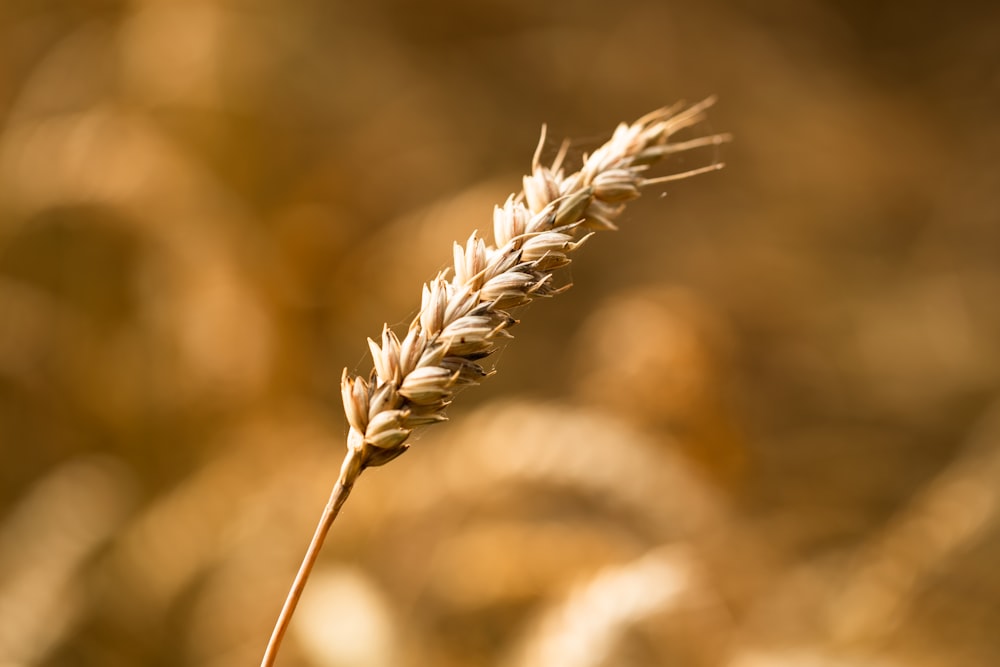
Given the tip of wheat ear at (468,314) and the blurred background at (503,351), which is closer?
the tip of wheat ear at (468,314)

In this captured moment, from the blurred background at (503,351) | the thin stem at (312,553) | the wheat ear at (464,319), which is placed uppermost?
the blurred background at (503,351)

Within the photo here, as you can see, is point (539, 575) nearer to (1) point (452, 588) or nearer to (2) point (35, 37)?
(1) point (452, 588)

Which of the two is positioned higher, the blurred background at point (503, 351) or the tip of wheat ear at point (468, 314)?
the blurred background at point (503, 351)

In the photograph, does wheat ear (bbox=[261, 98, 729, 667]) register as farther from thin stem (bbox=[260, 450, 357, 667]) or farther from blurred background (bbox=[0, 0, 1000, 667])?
blurred background (bbox=[0, 0, 1000, 667])

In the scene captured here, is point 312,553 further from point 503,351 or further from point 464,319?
point 503,351

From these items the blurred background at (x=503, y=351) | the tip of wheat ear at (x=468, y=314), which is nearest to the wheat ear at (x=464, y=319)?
the tip of wheat ear at (x=468, y=314)

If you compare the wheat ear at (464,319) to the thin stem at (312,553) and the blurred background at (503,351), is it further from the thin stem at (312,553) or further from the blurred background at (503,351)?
the blurred background at (503,351)

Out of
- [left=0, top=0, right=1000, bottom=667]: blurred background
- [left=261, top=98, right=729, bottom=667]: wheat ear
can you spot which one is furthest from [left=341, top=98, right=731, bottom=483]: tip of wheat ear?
[left=0, top=0, right=1000, bottom=667]: blurred background
